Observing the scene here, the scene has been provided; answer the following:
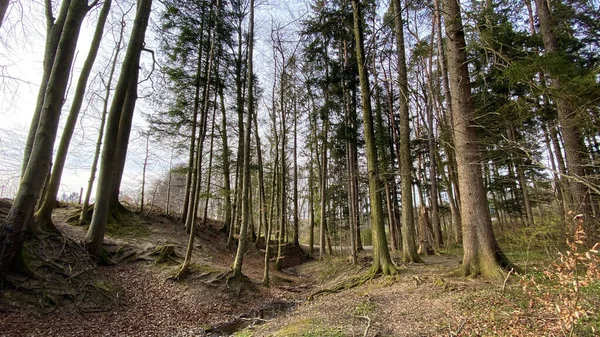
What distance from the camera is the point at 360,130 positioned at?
46.1ft

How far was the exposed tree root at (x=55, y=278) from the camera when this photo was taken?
500cm

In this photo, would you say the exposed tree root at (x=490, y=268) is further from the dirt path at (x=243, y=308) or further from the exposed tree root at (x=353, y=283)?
the exposed tree root at (x=353, y=283)

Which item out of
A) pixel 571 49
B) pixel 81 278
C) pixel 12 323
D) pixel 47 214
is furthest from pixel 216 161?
pixel 571 49

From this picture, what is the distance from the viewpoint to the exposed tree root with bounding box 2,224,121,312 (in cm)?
500

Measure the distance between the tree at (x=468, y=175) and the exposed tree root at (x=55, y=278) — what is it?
7.49 m

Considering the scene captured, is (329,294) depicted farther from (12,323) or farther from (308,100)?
Result: (308,100)

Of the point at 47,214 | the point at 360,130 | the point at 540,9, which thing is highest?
the point at 540,9

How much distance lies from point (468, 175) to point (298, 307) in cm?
508

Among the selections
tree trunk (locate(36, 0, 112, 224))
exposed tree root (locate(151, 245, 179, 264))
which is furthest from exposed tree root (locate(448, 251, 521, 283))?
tree trunk (locate(36, 0, 112, 224))

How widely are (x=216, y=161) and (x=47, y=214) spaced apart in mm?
9121

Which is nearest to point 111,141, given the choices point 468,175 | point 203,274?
point 203,274

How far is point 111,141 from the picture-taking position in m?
7.66

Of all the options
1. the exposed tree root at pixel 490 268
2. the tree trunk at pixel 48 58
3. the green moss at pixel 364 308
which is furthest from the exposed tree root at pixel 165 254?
the exposed tree root at pixel 490 268

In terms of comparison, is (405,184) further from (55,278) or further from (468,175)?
(55,278)
